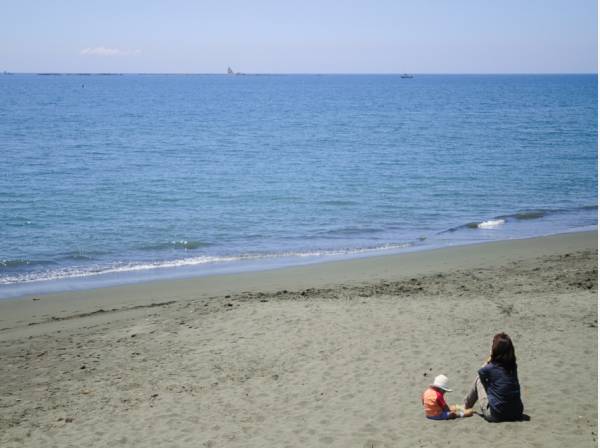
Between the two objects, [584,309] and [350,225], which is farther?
[350,225]

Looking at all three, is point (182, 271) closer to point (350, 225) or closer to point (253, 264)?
point (253, 264)

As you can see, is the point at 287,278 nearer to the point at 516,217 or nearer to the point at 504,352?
the point at 504,352

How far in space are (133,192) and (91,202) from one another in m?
2.76

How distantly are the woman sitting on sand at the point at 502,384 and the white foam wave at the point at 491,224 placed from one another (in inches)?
583

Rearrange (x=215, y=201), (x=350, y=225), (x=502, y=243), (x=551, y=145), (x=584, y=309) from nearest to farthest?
(x=584, y=309) < (x=502, y=243) < (x=350, y=225) < (x=215, y=201) < (x=551, y=145)

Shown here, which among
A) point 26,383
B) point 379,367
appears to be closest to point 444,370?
point 379,367

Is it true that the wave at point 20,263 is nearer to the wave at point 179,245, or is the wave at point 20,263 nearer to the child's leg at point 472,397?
the wave at point 179,245

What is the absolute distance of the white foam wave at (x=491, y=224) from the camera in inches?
867

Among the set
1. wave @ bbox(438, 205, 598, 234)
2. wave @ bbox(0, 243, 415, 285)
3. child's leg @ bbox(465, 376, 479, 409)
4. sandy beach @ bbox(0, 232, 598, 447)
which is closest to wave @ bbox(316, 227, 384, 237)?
wave @ bbox(0, 243, 415, 285)

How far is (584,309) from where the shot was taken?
11859 millimetres

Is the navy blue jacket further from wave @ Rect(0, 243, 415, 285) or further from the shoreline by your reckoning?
wave @ Rect(0, 243, 415, 285)

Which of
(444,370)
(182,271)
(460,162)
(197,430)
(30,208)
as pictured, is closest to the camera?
(197,430)

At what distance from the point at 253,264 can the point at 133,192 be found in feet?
38.8

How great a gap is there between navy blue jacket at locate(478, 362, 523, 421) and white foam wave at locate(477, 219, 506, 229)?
1482cm
